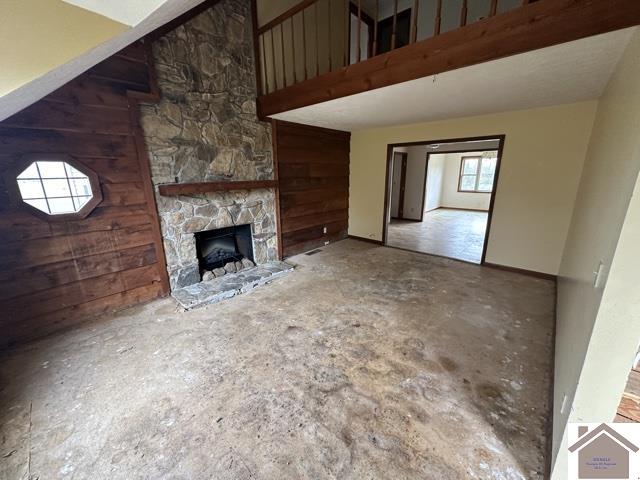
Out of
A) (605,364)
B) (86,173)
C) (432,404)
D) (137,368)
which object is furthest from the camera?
(86,173)

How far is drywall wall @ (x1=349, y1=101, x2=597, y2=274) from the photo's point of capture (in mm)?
3074

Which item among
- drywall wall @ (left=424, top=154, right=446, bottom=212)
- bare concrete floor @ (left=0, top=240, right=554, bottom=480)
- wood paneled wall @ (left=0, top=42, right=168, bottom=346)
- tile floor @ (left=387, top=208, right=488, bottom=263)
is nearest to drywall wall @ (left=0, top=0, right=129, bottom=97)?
wood paneled wall @ (left=0, top=42, right=168, bottom=346)

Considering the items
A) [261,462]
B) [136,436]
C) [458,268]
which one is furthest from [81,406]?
[458,268]

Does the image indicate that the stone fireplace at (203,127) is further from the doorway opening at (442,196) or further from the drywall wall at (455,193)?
the drywall wall at (455,193)

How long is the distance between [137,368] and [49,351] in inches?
35.5

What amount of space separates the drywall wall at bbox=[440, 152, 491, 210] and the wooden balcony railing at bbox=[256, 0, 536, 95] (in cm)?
611

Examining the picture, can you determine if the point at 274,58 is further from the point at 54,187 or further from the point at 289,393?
the point at 289,393

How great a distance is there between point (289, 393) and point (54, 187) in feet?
8.70

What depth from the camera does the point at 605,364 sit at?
1008 millimetres

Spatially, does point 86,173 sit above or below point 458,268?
above

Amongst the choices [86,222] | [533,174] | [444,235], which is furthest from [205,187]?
[444,235]

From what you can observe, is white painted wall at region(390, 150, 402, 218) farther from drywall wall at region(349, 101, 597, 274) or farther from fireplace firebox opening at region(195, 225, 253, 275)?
fireplace firebox opening at region(195, 225, 253, 275)

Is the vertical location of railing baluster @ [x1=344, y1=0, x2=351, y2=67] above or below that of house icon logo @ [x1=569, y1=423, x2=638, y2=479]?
above

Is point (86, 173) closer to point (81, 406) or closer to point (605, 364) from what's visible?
point (81, 406)
